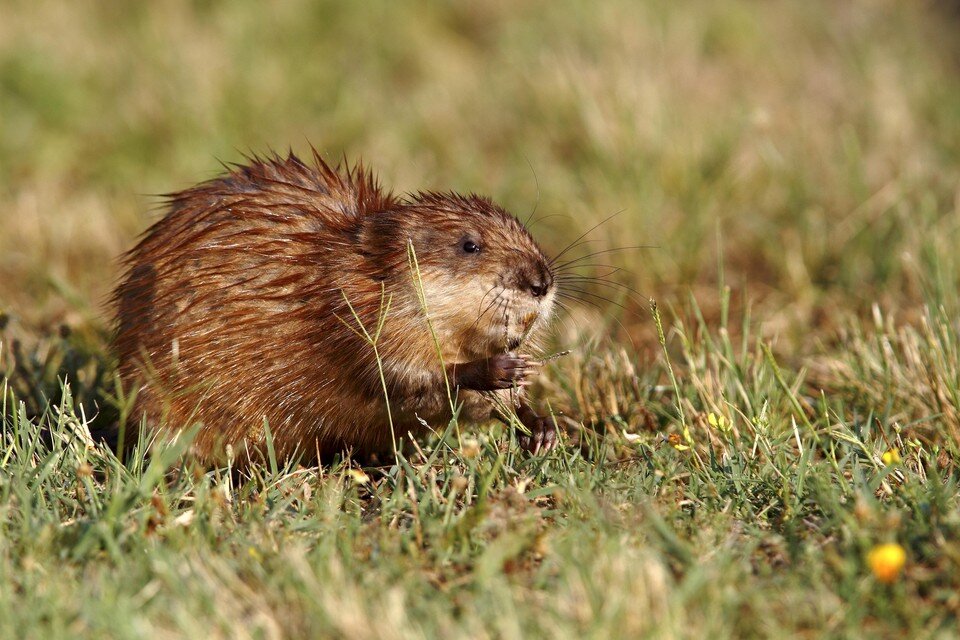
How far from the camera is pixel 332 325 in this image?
12.2 feet

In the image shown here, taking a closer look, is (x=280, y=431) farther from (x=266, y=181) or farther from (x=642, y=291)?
(x=642, y=291)

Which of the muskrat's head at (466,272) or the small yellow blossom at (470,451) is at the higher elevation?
the muskrat's head at (466,272)

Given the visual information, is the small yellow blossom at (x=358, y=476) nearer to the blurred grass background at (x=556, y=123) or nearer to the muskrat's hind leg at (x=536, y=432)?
the muskrat's hind leg at (x=536, y=432)

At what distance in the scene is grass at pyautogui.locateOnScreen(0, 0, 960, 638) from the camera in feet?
8.96

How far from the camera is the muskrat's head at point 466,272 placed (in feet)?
12.0

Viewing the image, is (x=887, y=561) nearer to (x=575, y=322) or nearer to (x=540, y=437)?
(x=540, y=437)

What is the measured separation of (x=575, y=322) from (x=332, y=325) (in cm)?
131

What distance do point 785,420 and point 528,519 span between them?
1.30 m

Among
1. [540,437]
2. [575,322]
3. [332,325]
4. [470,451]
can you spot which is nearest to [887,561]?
[470,451]

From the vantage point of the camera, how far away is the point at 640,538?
2984 mm

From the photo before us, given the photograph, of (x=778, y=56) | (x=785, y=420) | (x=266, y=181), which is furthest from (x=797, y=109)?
(x=266, y=181)

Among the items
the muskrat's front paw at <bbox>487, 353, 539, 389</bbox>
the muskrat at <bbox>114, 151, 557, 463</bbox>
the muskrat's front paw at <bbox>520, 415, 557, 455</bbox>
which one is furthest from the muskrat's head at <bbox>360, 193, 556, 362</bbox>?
the muskrat's front paw at <bbox>520, 415, 557, 455</bbox>

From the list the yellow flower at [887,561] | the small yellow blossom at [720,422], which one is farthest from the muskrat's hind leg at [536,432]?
the yellow flower at [887,561]

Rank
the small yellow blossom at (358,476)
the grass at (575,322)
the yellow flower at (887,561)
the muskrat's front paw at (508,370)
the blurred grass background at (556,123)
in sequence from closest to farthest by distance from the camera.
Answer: the yellow flower at (887,561) → the grass at (575,322) → the small yellow blossom at (358,476) → the muskrat's front paw at (508,370) → the blurred grass background at (556,123)
